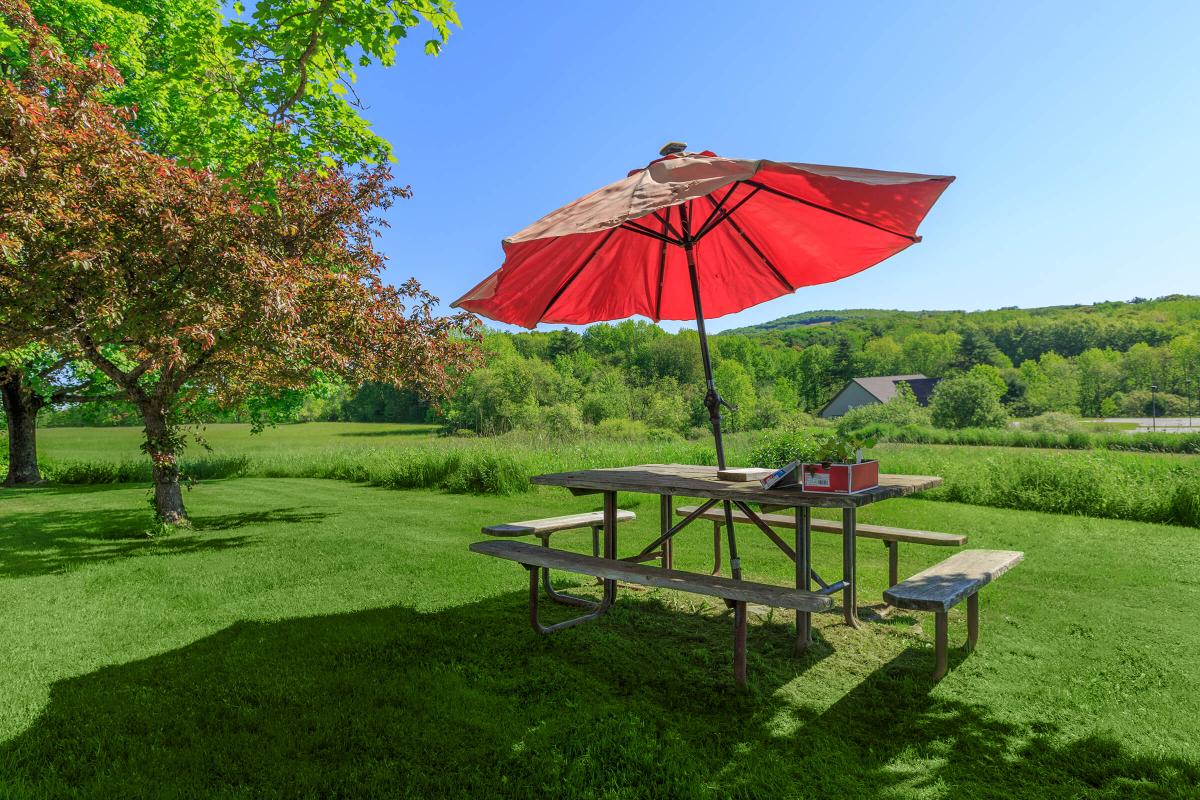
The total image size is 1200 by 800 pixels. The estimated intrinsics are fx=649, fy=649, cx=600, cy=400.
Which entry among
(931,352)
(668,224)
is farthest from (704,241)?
(931,352)

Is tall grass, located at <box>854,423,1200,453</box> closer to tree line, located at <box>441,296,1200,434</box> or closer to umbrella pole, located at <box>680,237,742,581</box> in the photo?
tree line, located at <box>441,296,1200,434</box>

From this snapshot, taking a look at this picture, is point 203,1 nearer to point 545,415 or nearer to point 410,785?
point 410,785

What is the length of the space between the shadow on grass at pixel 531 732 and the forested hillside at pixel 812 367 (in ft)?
66.8

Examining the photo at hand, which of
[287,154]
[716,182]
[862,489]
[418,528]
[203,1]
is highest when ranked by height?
[203,1]

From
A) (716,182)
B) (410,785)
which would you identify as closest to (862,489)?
(716,182)

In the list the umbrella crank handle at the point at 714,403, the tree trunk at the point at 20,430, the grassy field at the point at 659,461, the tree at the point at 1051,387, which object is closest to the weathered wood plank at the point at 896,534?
the umbrella crank handle at the point at 714,403

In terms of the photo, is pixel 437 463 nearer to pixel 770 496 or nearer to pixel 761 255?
pixel 761 255

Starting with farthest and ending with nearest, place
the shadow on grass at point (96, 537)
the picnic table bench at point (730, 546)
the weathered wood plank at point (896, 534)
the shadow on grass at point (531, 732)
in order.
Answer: the shadow on grass at point (96, 537) < the weathered wood plank at point (896, 534) < the picnic table bench at point (730, 546) < the shadow on grass at point (531, 732)

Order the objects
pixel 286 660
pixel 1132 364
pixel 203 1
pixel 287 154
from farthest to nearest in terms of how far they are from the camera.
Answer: pixel 1132 364 → pixel 203 1 → pixel 287 154 → pixel 286 660

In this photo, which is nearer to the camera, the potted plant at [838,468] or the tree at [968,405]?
the potted plant at [838,468]

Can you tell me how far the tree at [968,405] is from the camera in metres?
49.3

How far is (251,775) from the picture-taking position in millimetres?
2350

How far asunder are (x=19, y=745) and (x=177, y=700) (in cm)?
55

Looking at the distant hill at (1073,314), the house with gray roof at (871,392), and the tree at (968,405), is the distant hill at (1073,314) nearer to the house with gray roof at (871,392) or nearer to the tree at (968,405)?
the house with gray roof at (871,392)
